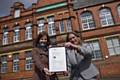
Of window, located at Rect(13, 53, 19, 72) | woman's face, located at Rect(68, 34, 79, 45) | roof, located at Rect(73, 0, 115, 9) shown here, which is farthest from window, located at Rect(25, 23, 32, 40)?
woman's face, located at Rect(68, 34, 79, 45)

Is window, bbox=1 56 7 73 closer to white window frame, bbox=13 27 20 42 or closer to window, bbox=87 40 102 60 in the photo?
white window frame, bbox=13 27 20 42

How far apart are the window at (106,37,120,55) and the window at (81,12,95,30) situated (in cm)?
254

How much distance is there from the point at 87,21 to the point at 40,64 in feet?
55.4

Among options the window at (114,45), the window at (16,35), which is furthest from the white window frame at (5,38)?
the window at (114,45)

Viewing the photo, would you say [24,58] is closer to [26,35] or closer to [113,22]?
[26,35]

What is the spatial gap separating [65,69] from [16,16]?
68.7 ft

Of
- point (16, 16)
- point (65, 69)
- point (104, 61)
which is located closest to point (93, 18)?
point (104, 61)

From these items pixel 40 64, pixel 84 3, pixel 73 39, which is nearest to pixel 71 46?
pixel 73 39

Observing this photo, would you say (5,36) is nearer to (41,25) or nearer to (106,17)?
(41,25)

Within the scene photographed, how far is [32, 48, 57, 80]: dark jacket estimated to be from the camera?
13.0 ft

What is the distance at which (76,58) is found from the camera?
12.2 ft

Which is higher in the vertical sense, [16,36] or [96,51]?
[16,36]

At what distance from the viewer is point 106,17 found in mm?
19719

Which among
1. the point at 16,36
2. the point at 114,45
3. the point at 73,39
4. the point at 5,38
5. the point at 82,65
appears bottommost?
the point at 82,65
